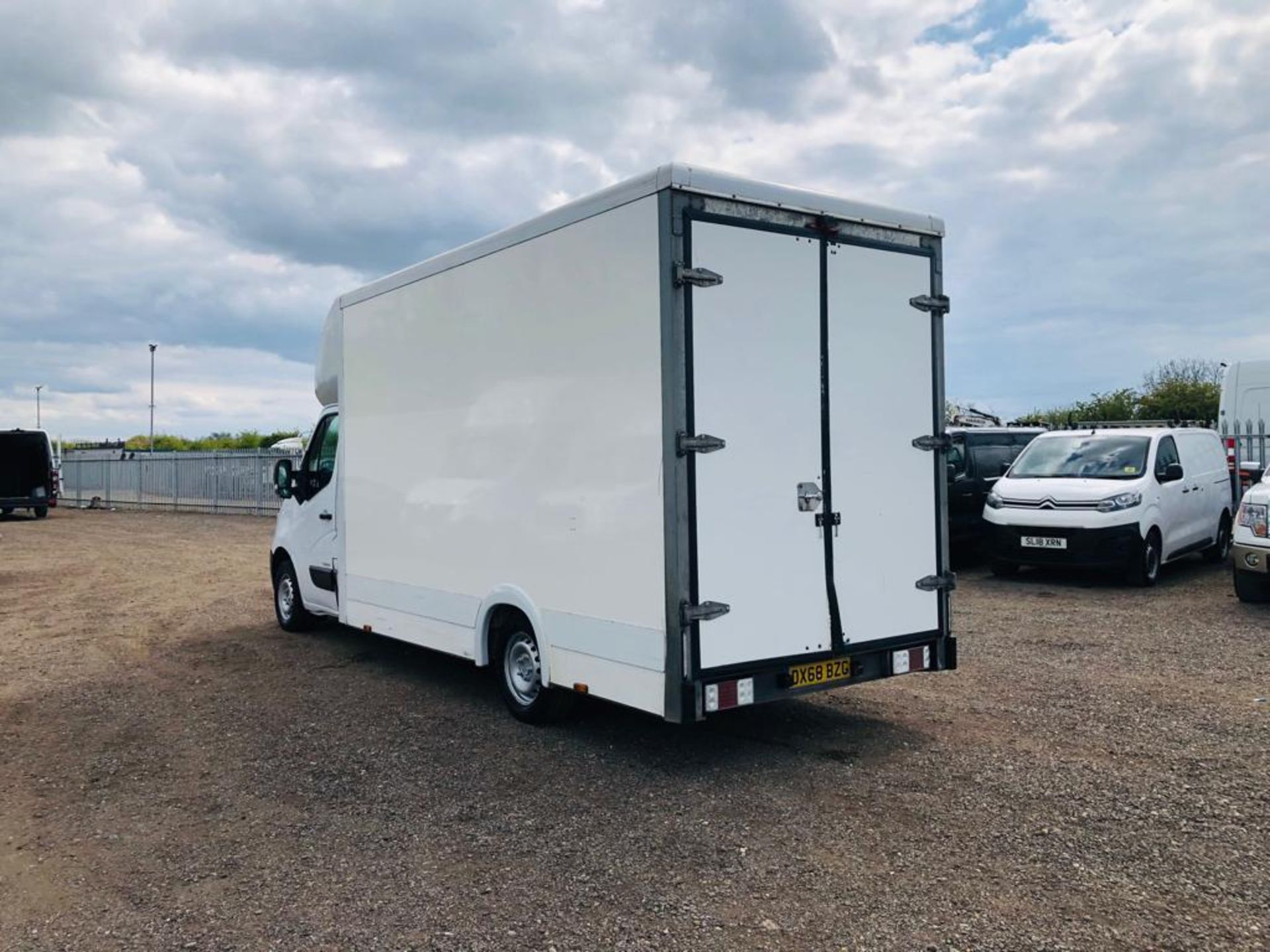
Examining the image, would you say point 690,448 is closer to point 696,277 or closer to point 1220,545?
point 696,277

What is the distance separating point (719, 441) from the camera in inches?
193

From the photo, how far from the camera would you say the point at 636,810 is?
4.73 metres

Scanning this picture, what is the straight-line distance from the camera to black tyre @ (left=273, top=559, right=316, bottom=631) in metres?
9.33

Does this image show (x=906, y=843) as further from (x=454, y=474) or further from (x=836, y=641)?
(x=454, y=474)

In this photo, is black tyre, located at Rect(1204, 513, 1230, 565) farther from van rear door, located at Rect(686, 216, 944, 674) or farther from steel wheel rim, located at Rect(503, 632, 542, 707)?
steel wheel rim, located at Rect(503, 632, 542, 707)

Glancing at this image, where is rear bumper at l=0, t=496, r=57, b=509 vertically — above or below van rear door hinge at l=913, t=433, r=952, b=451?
below

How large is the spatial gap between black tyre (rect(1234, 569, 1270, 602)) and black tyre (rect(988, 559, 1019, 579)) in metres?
2.60

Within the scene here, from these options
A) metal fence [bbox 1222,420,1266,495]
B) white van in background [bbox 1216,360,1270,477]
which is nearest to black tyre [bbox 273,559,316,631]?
metal fence [bbox 1222,420,1266,495]

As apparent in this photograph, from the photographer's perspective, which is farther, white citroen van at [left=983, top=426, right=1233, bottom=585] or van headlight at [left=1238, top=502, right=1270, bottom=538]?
white citroen van at [left=983, top=426, right=1233, bottom=585]

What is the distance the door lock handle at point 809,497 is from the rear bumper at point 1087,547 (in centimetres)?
708

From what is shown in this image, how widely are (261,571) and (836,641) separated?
444 inches

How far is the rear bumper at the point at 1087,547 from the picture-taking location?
36.3 ft

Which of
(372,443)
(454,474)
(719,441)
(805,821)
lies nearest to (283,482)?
(372,443)

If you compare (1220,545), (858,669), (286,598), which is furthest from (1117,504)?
(286,598)
